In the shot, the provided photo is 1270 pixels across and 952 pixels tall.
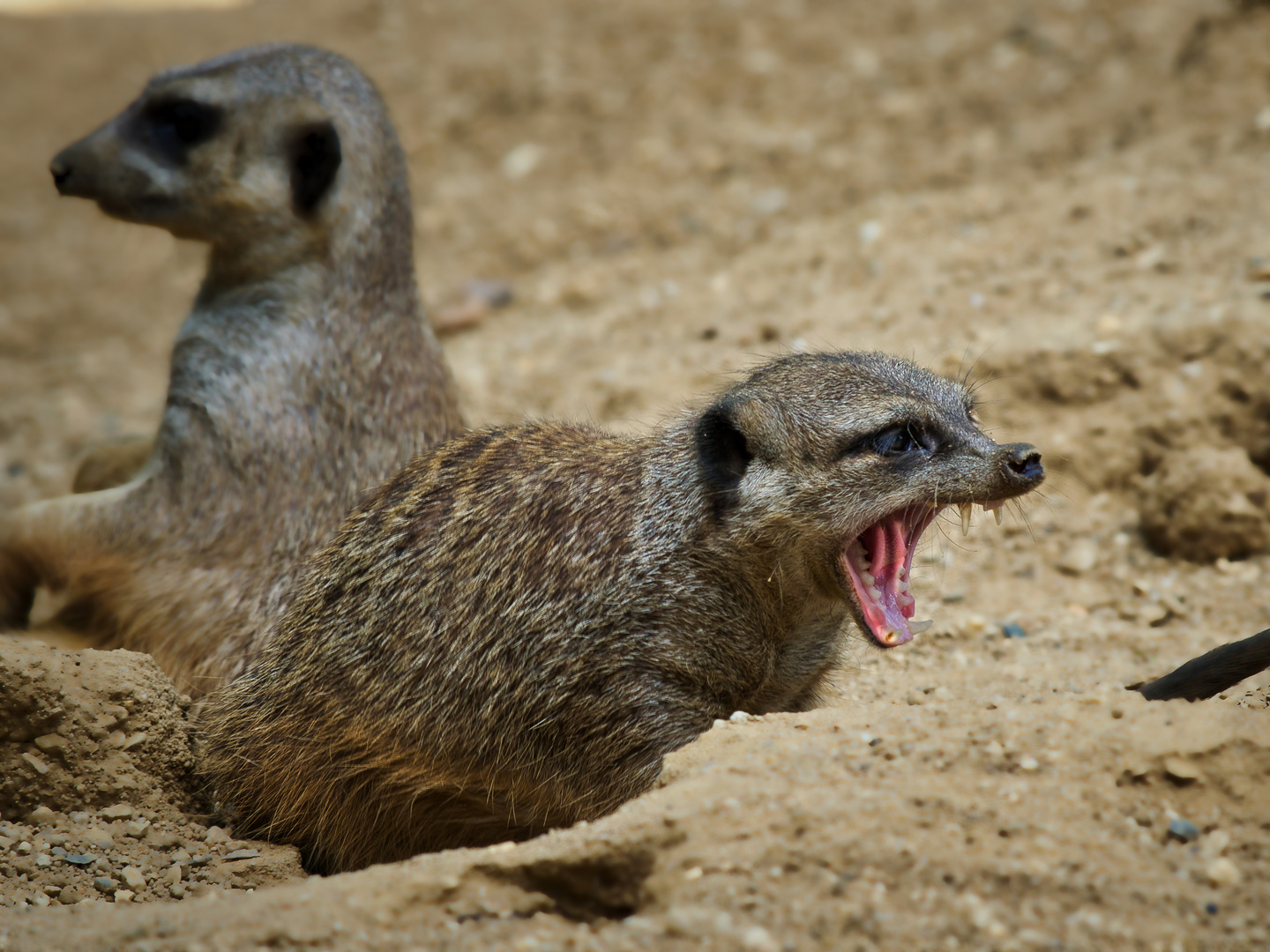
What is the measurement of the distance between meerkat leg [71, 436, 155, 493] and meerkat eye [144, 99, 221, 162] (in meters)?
1.39

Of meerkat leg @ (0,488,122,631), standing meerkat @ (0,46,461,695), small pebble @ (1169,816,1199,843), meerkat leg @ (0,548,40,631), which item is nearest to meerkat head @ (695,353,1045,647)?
small pebble @ (1169,816,1199,843)

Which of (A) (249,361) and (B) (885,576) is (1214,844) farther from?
(A) (249,361)

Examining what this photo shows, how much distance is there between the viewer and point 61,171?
5.23m

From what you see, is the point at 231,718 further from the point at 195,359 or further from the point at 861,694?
the point at 861,694

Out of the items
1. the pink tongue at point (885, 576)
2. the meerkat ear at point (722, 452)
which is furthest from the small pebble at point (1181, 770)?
the meerkat ear at point (722, 452)

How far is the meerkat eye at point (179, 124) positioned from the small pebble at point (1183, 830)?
4.58 meters

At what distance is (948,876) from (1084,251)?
459 cm

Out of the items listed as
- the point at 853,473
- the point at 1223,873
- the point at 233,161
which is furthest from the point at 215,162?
the point at 1223,873

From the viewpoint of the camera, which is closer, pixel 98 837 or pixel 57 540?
pixel 98 837

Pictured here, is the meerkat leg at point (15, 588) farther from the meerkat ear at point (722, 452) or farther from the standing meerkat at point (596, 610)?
the meerkat ear at point (722, 452)

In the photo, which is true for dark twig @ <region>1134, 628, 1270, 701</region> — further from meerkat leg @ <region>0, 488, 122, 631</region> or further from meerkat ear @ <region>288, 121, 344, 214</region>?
meerkat leg @ <region>0, 488, 122, 631</region>

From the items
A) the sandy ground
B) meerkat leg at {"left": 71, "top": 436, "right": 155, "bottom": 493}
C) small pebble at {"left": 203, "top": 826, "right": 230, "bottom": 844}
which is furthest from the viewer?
meerkat leg at {"left": 71, "top": 436, "right": 155, "bottom": 493}

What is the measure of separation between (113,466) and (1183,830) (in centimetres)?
491

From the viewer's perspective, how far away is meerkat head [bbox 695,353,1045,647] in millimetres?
3641
